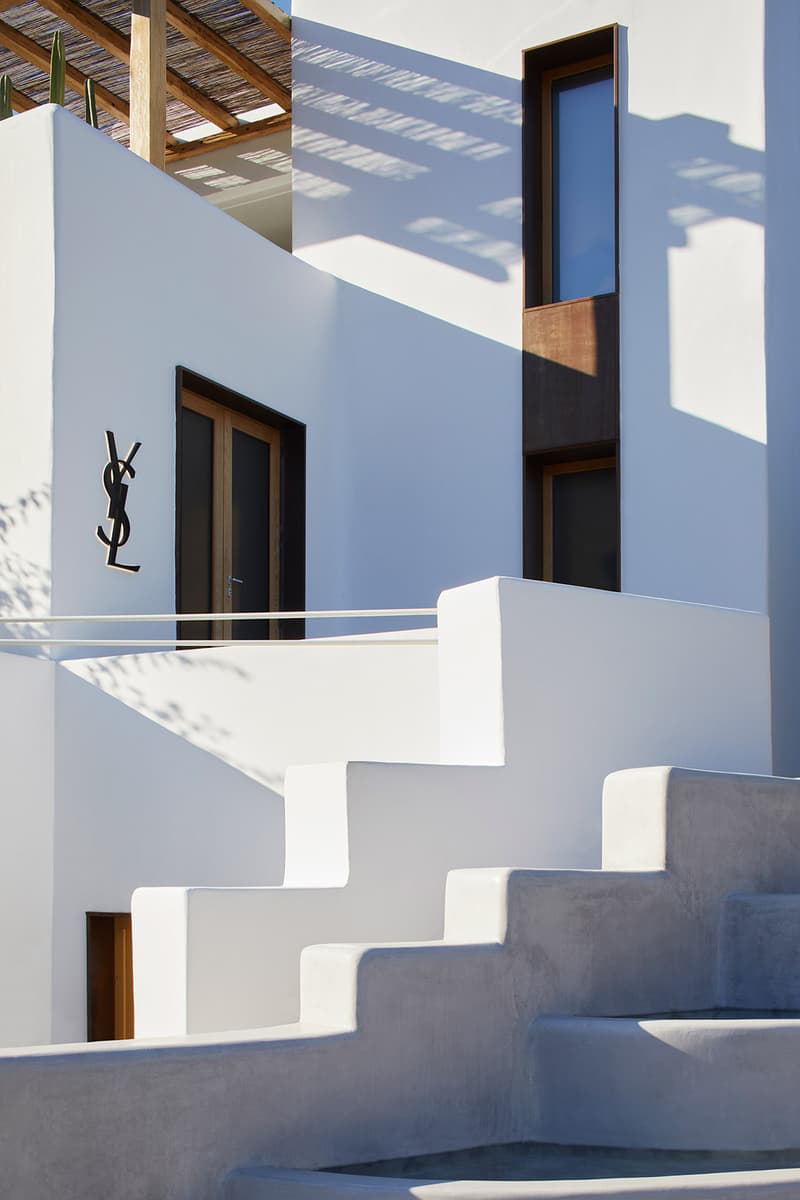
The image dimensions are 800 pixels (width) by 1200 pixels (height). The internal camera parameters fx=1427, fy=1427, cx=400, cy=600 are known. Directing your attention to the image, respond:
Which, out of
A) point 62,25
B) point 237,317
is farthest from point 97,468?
point 62,25

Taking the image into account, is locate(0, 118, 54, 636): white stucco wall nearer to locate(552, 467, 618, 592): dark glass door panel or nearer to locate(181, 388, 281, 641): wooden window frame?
locate(181, 388, 281, 641): wooden window frame

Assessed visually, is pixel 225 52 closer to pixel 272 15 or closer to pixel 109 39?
pixel 272 15

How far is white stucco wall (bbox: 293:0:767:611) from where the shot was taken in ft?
31.9

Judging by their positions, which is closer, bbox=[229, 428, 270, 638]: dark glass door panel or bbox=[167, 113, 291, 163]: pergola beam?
bbox=[229, 428, 270, 638]: dark glass door panel

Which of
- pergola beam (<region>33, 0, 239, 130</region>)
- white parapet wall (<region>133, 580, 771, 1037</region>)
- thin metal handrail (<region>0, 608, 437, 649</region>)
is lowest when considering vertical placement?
white parapet wall (<region>133, 580, 771, 1037</region>)

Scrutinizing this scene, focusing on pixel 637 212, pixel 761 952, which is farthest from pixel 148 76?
pixel 761 952

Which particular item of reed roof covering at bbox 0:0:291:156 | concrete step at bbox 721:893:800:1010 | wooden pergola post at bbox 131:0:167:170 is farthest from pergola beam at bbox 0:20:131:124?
concrete step at bbox 721:893:800:1010

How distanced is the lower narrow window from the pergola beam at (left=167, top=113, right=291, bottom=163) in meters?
5.34

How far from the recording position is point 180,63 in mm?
12641

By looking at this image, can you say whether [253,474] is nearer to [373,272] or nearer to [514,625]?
[373,272]

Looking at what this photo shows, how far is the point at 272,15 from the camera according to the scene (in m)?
11.5

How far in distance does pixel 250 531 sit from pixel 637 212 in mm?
3684

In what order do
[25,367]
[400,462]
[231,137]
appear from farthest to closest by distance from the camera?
[231,137] → [400,462] → [25,367]

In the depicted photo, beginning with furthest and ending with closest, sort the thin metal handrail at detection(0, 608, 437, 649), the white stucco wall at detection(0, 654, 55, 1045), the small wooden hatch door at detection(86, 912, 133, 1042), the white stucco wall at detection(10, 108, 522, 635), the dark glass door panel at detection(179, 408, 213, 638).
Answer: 1. the dark glass door panel at detection(179, 408, 213, 638)
2. the white stucco wall at detection(10, 108, 522, 635)
3. the small wooden hatch door at detection(86, 912, 133, 1042)
4. the white stucco wall at detection(0, 654, 55, 1045)
5. the thin metal handrail at detection(0, 608, 437, 649)
